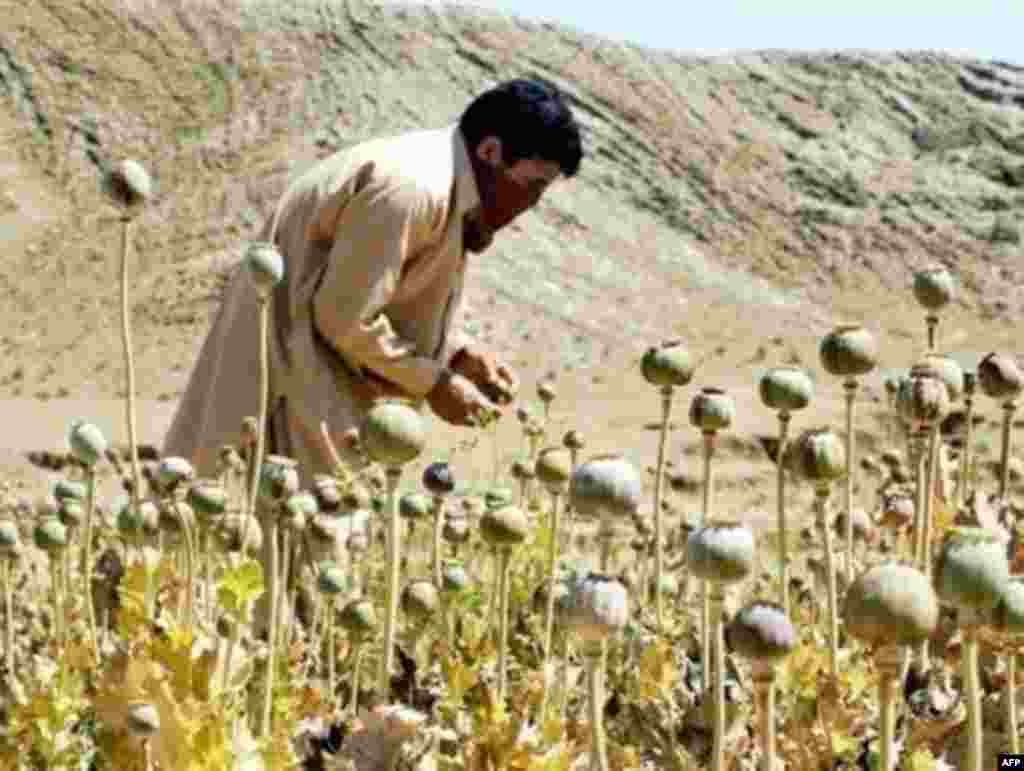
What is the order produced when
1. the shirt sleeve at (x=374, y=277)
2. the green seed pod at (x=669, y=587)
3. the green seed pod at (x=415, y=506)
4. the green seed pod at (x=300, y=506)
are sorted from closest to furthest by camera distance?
the green seed pod at (x=300, y=506), the green seed pod at (x=415, y=506), the green seed pod at (x=669, y=587), the shirt sleeve at (x=374, y=277)

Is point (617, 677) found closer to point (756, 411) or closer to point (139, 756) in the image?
point (139, 756)

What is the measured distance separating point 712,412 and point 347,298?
130 centimetres

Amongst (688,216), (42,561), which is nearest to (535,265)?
(688,216)

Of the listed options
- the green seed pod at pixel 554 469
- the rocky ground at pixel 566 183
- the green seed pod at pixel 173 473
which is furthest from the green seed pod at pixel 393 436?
the rocky ground at pixel 566 183

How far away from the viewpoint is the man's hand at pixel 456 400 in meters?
3.41

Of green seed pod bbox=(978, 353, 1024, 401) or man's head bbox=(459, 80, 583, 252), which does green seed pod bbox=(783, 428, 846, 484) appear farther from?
man's head bbox=(459, 80, 583, 252)

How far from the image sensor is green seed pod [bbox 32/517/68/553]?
239 centimetres

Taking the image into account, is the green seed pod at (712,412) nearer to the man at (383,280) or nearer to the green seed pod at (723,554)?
the green seed pod at (723,554)

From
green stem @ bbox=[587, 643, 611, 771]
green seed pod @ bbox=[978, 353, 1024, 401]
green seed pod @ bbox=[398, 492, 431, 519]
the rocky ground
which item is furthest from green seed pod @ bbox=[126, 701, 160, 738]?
the rocky ground

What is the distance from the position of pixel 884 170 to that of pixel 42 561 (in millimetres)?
29411

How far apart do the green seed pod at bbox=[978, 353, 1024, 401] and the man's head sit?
58.8 inches

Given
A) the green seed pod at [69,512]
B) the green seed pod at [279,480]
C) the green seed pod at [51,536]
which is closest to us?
the green seed pod at [279,480]

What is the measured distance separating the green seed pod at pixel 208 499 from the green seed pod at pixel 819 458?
0.58m

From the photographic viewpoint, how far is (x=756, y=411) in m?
12.4
